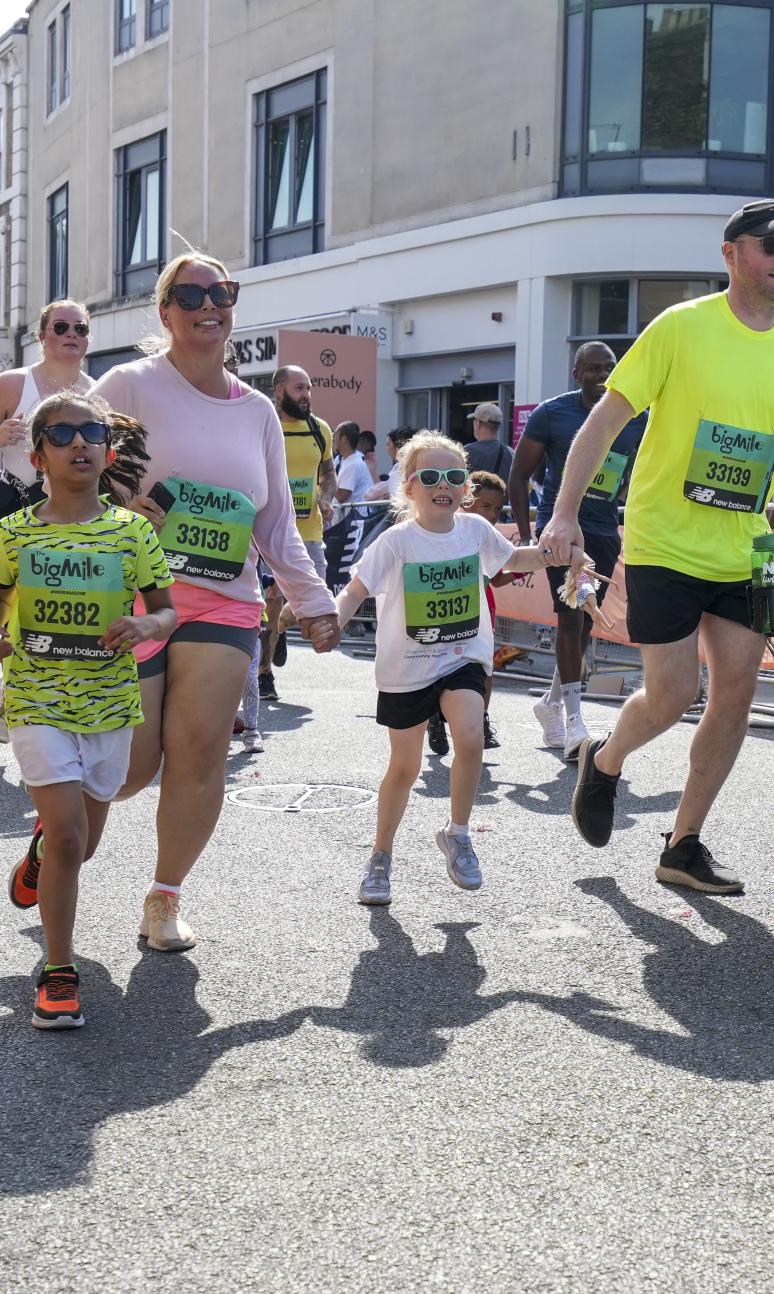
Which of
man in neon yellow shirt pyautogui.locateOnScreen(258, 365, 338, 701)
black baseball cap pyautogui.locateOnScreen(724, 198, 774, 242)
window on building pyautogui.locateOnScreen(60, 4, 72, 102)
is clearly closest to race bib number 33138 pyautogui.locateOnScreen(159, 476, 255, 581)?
black baseball cap pyautogui.locateOnScreen(724, 198, 774, 242)

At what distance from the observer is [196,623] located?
15.4 feet

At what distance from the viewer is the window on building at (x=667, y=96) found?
21.4 m

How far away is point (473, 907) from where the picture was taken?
17.5 feet

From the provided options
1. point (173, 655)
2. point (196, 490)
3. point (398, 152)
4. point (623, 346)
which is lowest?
point (173, 655)

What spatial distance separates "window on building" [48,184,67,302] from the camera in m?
41.3

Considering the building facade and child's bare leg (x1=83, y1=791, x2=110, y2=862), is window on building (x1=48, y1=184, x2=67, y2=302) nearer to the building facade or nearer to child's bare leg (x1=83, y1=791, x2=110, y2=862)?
the building facade

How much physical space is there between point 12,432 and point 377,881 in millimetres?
2874

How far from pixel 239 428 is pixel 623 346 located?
18256mm

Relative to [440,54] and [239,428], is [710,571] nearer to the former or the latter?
[239,428]

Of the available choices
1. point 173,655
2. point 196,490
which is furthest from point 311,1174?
point 196,490

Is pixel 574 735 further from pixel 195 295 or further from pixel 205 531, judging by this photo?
pixel 195 295

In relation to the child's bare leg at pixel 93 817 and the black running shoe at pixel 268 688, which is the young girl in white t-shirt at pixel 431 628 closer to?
the child's bare leg at pixel 93 817

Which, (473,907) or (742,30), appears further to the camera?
(742,30)

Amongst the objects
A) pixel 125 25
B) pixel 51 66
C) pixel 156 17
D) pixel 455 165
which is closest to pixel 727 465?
pixel 455 165
